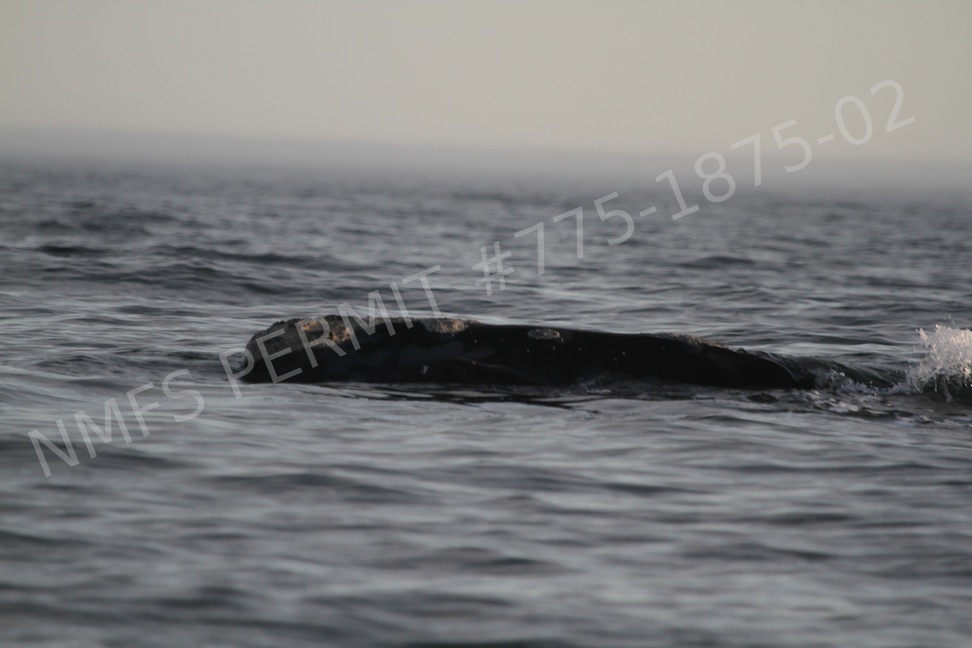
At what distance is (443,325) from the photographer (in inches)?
460

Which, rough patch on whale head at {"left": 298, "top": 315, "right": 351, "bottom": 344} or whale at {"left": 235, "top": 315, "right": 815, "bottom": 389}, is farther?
rough patch on whale head at {"left": 298, "top": 315, "right": 351, "bottom": 344}

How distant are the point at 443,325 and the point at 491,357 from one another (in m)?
0.57

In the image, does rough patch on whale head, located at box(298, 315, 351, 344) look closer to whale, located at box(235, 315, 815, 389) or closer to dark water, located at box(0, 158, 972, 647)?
whale, located at box(235, 315, 815, 389)

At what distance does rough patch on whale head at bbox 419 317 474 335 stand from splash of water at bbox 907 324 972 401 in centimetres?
452

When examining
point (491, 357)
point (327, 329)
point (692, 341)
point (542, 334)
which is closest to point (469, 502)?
point (491, 357)

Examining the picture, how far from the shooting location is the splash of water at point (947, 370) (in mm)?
11922

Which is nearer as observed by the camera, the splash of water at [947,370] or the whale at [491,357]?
the whale at [491,357]

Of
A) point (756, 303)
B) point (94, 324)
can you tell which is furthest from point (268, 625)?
point (756, 303)


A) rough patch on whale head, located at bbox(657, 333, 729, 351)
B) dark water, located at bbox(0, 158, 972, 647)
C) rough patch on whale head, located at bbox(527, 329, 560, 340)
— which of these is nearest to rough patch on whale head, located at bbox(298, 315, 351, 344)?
dark water, located at bbox(0, 158, 972, 647)

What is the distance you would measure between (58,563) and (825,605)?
156 inches

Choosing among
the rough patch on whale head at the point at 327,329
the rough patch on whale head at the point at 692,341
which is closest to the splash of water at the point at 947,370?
the rough patch on whale head at the point at 692,341

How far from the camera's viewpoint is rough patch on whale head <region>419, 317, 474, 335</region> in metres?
11.7

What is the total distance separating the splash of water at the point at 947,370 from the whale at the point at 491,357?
1264 mm

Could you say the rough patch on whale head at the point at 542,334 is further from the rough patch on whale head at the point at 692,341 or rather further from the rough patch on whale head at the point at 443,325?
the rough patch on whale head at the point at 692,341
